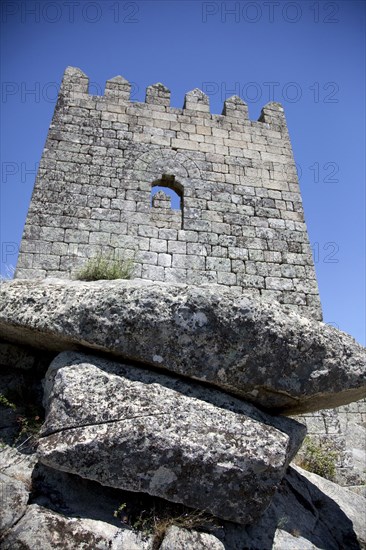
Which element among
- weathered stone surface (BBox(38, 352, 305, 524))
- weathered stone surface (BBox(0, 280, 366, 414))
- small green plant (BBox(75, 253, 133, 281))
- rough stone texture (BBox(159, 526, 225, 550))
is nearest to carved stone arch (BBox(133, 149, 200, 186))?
small green plant (BBox(75, 253, 133, 281))

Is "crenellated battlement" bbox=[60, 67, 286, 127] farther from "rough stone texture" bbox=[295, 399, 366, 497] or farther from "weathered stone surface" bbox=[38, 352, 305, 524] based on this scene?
"weathered stone surface" bbox=[38, 352, 305, 524]

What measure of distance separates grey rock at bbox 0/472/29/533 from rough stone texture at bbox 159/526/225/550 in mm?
907

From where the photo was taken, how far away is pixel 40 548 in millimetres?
2289

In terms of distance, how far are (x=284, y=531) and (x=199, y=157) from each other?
587cm

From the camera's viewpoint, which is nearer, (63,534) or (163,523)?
(63,534)

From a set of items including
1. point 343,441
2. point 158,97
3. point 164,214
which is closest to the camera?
point 343,441

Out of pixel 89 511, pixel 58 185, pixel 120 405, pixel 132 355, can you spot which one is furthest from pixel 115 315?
pixel 58 185

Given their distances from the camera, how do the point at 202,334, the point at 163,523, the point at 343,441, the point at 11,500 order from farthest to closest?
the point at 343,441, the point at 202,334, the point at 163,523, the point at 11,500

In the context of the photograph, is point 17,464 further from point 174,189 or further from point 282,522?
point 174,189

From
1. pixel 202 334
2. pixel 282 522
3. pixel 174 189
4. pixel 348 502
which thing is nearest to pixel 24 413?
pixel 202 334

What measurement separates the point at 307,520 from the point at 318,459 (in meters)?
1.84

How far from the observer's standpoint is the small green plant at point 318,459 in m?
5.01

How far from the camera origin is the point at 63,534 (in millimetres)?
2398

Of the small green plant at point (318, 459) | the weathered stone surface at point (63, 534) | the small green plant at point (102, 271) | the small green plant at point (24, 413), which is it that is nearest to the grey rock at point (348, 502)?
the small green plant at point (318, 459)
